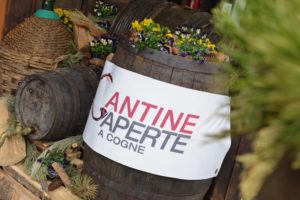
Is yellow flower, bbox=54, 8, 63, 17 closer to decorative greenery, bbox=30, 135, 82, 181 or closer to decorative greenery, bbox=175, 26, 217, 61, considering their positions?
decorative greenery, bbox=30, 135, 82, 181

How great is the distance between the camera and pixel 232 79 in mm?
667

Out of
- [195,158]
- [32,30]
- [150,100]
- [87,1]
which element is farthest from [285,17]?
[87,1]

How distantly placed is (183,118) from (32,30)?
166 centimetres

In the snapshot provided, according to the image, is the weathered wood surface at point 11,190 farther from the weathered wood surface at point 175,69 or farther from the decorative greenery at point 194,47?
the decorative greenery at point 194,47

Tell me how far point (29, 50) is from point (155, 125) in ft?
4.82

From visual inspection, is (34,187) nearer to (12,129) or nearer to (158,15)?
(12,129)

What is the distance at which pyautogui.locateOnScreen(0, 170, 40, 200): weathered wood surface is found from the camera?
9.38ft

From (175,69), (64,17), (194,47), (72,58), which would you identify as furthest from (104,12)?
(175,69)

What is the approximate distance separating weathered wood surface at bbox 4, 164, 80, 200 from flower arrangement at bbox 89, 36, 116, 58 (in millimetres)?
1044

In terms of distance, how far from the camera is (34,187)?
282 cm

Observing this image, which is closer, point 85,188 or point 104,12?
point 85,188

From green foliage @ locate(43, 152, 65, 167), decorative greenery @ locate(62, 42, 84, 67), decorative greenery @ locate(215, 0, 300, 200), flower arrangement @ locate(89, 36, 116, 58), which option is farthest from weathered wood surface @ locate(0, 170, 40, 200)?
decorative greenery @ locate(215, 0, 300, 200)

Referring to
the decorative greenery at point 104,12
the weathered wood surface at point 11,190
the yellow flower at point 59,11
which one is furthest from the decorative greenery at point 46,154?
the decorative greenery at point 104,12

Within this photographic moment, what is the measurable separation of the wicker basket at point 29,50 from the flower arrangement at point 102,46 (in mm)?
260
